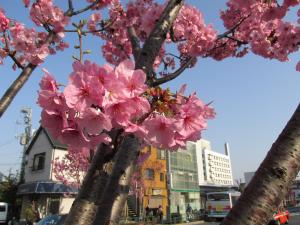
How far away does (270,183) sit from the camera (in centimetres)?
124

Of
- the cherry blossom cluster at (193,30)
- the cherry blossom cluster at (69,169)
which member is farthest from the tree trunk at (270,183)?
the cherry blossom cluster at (69,169)

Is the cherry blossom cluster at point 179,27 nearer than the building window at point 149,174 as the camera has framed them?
Yes

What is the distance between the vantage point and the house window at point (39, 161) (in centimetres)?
2611

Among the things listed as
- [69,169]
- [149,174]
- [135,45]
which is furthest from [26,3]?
[149,174]

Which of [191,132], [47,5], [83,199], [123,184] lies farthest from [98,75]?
[47,5]

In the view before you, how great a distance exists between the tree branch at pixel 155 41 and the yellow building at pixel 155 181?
28.3m

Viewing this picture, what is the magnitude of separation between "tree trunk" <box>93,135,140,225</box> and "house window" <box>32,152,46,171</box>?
25374 mm

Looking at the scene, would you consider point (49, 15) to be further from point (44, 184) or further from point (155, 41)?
point (44, 184)

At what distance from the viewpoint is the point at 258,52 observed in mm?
6012

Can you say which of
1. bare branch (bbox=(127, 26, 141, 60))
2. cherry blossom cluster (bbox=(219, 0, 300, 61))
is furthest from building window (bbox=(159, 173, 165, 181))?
bare branch (bbox=(127, 26, 141, 60))

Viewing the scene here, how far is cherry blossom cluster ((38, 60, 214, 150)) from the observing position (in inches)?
51.9

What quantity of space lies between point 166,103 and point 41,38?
3.24 metres

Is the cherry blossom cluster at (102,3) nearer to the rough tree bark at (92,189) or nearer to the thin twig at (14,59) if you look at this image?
the thin twig at (14,59)

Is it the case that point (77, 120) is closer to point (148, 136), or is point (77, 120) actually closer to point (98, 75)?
point (98, 75)
